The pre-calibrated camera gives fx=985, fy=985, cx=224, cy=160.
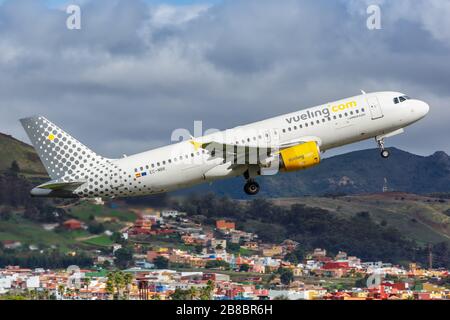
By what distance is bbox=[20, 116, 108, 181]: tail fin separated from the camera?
61312 mm

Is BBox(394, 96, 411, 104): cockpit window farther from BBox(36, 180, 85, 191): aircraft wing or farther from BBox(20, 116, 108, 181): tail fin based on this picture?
BBox(36, 180, 85, 191): aircraft wing

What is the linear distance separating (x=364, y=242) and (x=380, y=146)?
72.5 meters

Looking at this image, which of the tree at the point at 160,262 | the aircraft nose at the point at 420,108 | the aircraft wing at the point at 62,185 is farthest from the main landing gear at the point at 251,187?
the tree at the point at 160,262

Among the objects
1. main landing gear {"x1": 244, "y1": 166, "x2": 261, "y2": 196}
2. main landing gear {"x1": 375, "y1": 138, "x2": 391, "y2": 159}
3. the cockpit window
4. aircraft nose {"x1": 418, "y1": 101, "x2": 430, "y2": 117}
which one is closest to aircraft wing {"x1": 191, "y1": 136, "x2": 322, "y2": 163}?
main landing gear {"x1": 244, "y1": 166, "x2": 261, "y2": 196}

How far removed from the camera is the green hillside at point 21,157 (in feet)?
368

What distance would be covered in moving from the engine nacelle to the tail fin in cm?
1147

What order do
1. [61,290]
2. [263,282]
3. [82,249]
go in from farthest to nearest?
[263,282], [61,290], [82,249]

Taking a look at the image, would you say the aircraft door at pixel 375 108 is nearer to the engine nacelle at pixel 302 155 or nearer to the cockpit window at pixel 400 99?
the cockpit window at pixel 400 99

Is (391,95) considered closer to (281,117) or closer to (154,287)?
(281,117)

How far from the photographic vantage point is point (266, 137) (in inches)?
2292

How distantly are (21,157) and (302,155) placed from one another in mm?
67749

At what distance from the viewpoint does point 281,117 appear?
2293 inches
